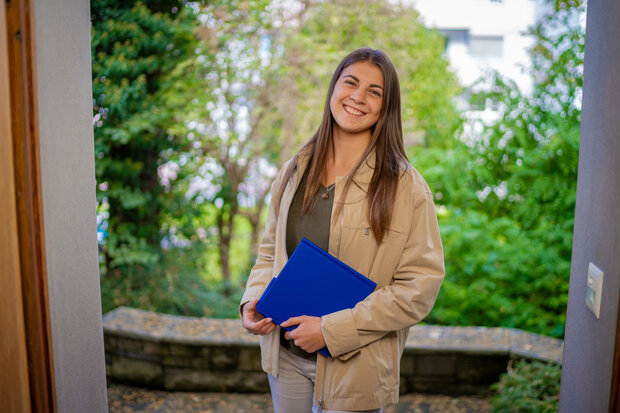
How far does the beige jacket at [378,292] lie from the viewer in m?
1.56

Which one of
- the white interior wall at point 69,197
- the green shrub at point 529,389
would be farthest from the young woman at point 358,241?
the green shrub at point 529,389

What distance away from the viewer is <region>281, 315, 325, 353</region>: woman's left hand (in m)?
1.58

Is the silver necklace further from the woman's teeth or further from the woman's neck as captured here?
the woman's teeth

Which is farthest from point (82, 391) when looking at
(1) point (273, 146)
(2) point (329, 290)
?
(1) point (273, 146)

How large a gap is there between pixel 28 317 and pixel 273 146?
4.87m

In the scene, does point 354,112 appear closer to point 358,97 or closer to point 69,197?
point 358,97

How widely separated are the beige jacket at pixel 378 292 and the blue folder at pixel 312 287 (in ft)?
0.15

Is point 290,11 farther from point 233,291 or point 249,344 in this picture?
point 249,344

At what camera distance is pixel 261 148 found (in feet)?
18.7

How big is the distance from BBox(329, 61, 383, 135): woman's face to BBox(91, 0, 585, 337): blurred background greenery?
295 cm

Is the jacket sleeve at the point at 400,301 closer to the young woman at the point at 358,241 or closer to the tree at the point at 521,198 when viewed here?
the young woman at the point at 358,241

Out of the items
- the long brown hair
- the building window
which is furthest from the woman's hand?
the building window

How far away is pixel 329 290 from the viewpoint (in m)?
1.60

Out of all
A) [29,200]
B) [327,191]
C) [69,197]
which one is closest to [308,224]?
[327,191]
